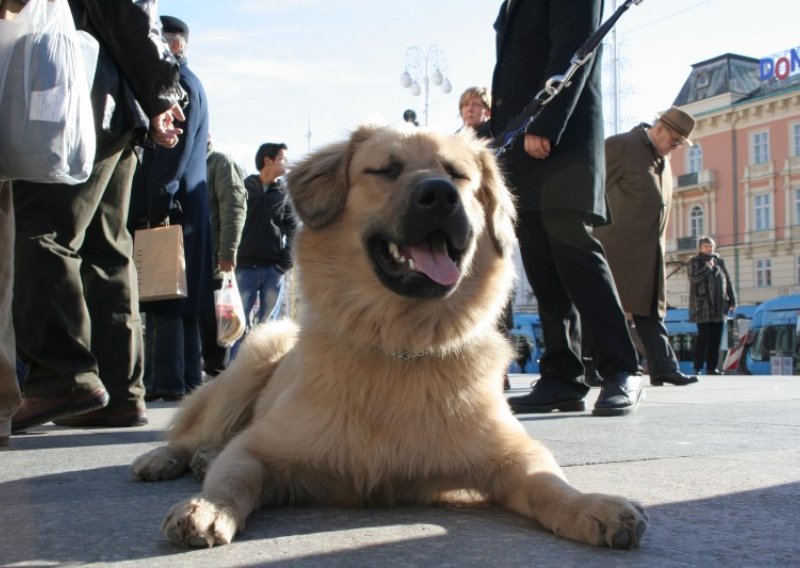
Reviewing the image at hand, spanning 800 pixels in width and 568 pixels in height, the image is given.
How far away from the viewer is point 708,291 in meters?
13.9

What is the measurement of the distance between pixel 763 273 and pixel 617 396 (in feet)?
157

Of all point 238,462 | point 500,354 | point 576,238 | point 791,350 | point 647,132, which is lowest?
point 791,350

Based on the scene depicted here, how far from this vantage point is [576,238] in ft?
16.6

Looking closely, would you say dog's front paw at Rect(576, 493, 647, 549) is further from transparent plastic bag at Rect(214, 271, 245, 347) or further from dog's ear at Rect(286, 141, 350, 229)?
transparent plastic bag at Rect(214, 271, 245, 347)

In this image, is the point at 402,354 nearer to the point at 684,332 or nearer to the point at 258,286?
the point at 258,286

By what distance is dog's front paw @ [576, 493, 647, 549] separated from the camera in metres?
2.05

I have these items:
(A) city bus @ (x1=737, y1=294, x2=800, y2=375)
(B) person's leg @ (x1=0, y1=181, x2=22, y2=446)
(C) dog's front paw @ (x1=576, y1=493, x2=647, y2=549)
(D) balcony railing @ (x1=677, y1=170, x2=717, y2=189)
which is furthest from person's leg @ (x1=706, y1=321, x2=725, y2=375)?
(D) balcony railing @ (x1=677, y1=170, x2=717, y2=189)

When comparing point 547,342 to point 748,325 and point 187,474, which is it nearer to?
point 187,474

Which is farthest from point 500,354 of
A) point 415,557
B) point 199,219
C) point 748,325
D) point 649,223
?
point 748,325

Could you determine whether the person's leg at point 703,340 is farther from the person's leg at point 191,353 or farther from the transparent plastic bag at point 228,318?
the person's leg at point 191,353

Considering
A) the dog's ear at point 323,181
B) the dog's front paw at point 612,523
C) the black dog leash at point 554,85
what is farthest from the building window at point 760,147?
the dog's front paw at point 612,523

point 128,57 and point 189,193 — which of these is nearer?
point 128,57

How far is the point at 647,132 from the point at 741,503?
657 centimetres

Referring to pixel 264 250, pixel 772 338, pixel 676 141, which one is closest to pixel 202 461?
pixel 264 250
